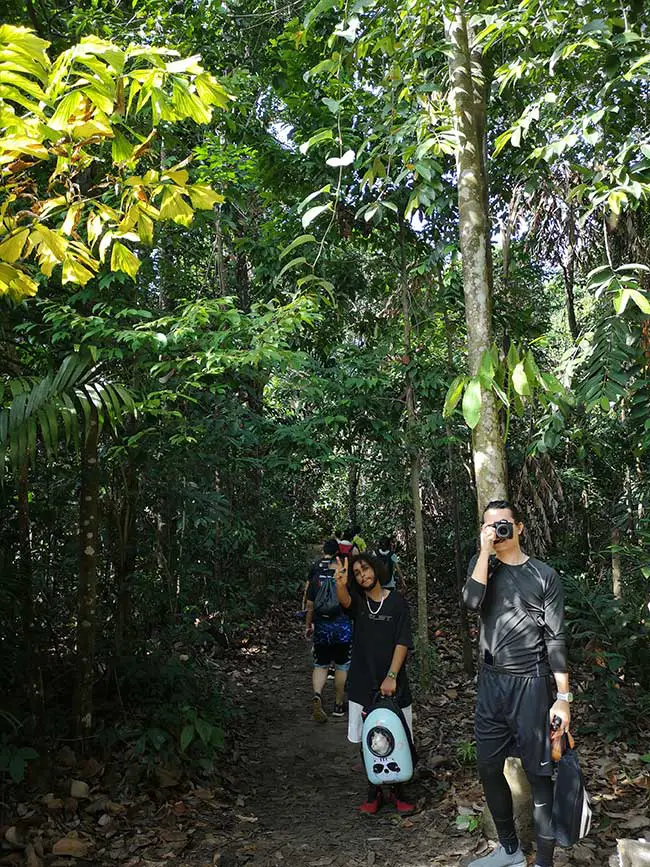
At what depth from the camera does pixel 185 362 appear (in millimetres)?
4711

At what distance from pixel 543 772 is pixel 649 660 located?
325 cm

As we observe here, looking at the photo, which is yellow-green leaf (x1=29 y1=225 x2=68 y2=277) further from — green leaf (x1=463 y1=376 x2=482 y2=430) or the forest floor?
the forest floor

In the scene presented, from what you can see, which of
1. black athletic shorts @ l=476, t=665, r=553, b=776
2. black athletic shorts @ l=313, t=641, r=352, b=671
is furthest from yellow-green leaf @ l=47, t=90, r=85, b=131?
black athletic shorts @ l=313, t=641, r=352, b=671

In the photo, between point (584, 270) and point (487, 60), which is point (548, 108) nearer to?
point (487, 60)

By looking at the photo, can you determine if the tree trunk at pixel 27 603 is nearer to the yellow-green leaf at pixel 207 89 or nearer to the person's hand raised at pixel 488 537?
the person's hand raised at pixel 488 537

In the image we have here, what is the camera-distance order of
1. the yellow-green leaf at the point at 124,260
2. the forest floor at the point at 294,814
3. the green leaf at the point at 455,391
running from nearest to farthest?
the yellow-green leaf at the point at 124,260, the green leaf at the point at 455,391, the forest floor at the point at 294,814

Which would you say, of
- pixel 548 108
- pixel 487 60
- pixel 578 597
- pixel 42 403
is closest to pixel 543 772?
pixel 42 403

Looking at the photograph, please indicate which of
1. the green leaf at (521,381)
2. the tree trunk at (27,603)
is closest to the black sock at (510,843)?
the green leaf at (521,381)

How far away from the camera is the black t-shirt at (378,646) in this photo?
500cm

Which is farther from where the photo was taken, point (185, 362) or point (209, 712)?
point (209, 712)

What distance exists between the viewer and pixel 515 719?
352cm

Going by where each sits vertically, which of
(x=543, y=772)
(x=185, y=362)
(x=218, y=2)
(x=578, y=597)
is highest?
(x=218, y=2)

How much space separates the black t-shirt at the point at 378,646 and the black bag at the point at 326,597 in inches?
66.0

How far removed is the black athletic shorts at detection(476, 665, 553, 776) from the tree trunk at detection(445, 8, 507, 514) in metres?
0.94
